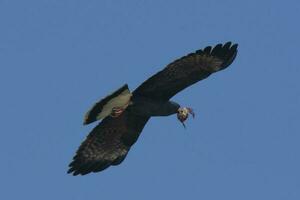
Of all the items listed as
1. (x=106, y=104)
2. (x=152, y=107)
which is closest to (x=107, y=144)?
(x=152, y=107)

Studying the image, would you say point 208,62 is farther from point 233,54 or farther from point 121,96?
point 121,96

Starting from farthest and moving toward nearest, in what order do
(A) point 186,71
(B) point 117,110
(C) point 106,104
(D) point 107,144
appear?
(D) point 107,144, (A) point 186,71, (B) point 117,110, (C) point 106,104

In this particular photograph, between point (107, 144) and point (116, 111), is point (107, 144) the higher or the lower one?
the higher one

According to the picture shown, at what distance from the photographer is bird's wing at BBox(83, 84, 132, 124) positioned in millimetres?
24266

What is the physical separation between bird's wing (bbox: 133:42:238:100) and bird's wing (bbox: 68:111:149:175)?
4.79 ft

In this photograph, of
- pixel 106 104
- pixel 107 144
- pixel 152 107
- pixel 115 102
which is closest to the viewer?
pixel 106 104

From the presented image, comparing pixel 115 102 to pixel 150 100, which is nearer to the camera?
pixel 115 102

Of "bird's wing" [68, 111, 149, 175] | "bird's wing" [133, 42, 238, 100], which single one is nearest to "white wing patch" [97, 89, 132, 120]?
"bird's wing" [133, 42, 238, 100]

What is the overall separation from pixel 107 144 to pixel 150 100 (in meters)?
2.34

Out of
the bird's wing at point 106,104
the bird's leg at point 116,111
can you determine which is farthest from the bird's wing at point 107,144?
the bird's wing at point 106,104

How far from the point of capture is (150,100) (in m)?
25.2

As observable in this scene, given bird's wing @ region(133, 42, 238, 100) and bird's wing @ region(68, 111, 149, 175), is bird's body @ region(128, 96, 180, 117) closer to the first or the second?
bird's wing @ region(133, 42, 238, 100)

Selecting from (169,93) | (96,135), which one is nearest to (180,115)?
(169,93)

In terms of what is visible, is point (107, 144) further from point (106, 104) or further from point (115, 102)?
point (106, 104)
